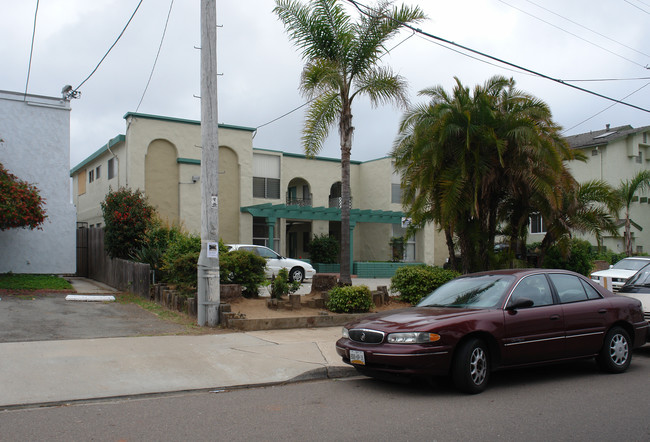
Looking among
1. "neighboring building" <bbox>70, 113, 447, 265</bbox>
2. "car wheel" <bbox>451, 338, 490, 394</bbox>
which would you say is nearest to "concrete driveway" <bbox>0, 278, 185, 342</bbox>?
"car wheel" <bbox>451, 338, 490, 394</bbox>

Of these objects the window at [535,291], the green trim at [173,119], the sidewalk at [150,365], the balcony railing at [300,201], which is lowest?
the sidewalk at [150,365]

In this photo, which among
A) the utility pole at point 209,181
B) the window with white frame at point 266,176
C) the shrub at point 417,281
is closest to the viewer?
the utility pole at point 209,181

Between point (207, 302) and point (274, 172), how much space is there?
19136mm

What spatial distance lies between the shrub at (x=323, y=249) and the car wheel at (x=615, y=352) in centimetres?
2172

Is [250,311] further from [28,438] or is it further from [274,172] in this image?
[274,172]

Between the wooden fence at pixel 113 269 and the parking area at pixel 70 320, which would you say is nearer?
the parking area at pixel 70 320

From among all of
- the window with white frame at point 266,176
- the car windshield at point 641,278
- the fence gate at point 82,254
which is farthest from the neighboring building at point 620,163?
the fence gate at point 82,254

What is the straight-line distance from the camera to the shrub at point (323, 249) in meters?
29.3

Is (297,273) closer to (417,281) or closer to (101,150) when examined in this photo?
(417,281)

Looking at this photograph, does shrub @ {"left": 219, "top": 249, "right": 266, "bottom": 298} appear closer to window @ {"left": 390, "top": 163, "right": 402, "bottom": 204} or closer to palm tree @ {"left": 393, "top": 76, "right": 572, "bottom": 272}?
palm tree @ {"left": 393, "top": 76, "right": 572, "bottom": 272}

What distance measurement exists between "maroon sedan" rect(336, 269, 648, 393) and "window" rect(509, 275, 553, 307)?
0.02 meters

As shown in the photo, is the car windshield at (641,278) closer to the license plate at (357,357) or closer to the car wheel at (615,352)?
the car wheel at (615,352)

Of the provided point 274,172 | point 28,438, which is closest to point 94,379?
point 28,438

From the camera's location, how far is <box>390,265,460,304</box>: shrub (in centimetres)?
1339
